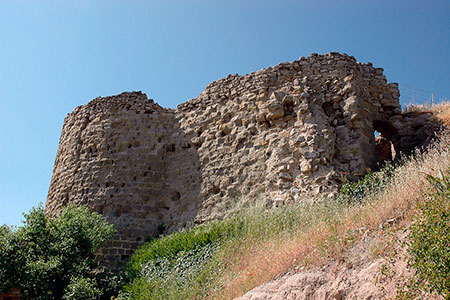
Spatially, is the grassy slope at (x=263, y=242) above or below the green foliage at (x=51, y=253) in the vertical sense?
below

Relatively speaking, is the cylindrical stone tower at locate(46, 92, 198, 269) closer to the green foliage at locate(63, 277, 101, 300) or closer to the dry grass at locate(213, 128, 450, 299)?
the green foliage at locate(63, 277, 101, 300)

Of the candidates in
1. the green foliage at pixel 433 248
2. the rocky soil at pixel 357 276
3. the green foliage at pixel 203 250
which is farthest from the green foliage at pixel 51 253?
the green foliage at pixel 433 248

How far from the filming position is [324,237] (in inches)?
278

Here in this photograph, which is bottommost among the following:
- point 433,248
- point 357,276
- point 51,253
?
point 357,276

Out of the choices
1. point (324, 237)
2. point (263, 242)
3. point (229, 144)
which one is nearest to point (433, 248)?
point (324, 237)

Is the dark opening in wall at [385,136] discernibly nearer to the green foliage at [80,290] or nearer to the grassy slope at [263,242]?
the grassy slope at [263,242]

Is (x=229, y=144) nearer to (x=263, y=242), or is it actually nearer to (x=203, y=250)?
(x=203, y=250)

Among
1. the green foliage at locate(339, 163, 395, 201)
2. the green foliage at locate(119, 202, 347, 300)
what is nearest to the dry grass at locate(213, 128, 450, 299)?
the green foliage at locate(119, 202, 347, 300)

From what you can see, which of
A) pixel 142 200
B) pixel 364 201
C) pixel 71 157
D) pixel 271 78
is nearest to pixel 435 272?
pixel 364 201

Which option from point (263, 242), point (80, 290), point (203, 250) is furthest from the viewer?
point (80, 290)

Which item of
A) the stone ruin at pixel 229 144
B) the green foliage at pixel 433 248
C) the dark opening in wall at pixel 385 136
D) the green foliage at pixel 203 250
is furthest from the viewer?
the dark opening in wall at pixel 385 136

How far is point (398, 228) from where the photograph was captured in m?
6.05

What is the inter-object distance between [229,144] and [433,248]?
307 inches

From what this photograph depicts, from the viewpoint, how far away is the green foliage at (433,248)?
4.66m
